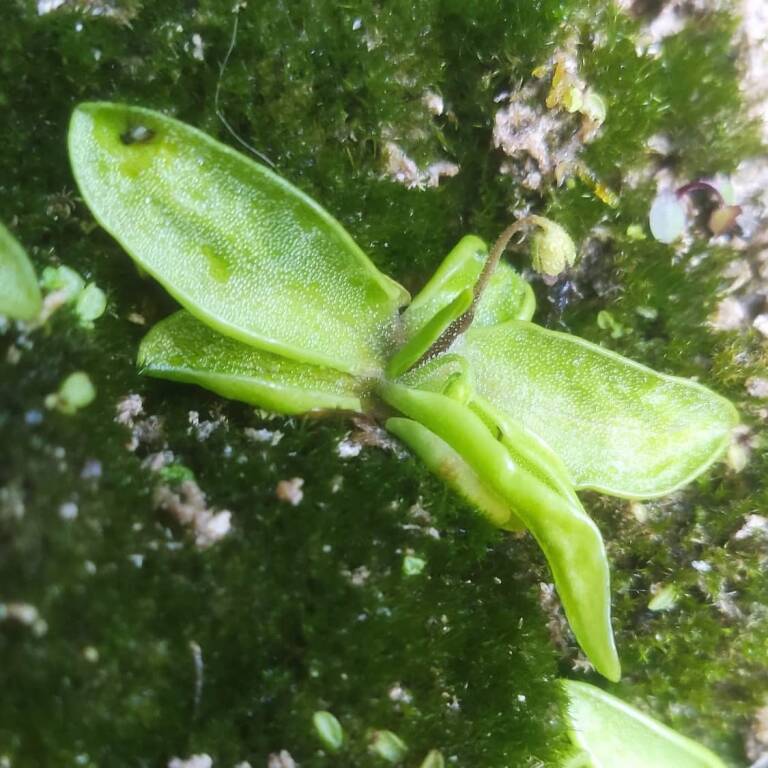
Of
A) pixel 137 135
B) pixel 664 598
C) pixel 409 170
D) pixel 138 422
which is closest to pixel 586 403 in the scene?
pixel 664 598

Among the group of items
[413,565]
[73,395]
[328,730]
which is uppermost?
[73,395]

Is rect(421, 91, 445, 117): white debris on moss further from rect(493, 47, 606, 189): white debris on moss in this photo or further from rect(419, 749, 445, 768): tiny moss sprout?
rect(419, 749, 445, 768): tiny moss sprout

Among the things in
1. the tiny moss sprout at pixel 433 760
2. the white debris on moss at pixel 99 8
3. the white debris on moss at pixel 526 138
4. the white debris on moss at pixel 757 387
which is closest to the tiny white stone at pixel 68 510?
the tiny moss sprout at pixel 433 760

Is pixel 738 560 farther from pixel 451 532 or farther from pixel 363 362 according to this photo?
pixel 363 362

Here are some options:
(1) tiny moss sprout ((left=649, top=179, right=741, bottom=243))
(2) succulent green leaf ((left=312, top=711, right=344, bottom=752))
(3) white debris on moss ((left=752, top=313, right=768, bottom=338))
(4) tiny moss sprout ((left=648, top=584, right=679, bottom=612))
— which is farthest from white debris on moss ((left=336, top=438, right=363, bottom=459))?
(3) white debris on moss ((left=752, top=313, right=768, bottom=338))

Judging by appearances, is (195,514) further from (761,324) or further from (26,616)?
(761,324)
